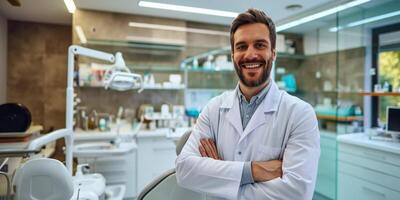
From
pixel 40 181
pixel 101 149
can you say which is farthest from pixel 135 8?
pixel 40 181

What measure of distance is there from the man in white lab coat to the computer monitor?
1.54 metres

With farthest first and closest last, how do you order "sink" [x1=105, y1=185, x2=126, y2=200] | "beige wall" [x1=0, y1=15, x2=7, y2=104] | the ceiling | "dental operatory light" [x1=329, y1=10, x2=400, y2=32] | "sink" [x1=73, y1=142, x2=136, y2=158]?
"beige wall" [x1=0, y1=15, x2=7, y2=104]
the ceiling
"sink" [x1=73, y1=142, x2=136, y2=158]
"sink" [x1=105, y1=185, x2=126, y2=200]
"dental operatory light" [x1=329, y1=10, x2=400, y2=32]

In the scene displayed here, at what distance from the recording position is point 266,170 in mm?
1039

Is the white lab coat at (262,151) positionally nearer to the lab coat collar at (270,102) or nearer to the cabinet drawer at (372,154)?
the lab coat collar at (270,102)

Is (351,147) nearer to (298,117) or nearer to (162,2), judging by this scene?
(298,117)

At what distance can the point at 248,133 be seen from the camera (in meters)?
1.14

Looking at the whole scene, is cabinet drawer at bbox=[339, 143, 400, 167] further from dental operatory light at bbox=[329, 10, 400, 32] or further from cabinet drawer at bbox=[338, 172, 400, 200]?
dental operatory light at bbox=[329, 10, 400, 32]

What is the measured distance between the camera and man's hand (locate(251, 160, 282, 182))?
1028mm

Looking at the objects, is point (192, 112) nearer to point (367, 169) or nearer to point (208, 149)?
point (367, 169)

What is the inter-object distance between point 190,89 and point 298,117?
2.85 m

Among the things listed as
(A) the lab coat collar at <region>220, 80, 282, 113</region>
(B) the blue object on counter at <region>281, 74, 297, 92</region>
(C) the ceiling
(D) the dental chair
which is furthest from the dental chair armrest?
(B) the blue object on counter at <region>281, 74, 297, 92</region>

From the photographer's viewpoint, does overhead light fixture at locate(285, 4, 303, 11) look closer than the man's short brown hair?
No

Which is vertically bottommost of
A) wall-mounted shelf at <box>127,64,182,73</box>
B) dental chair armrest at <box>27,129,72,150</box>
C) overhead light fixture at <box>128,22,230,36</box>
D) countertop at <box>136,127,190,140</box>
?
countertop at <box>136,127,190,140</box>

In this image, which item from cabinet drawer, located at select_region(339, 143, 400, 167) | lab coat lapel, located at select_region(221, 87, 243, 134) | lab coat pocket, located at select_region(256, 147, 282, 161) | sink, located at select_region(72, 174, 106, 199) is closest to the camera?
lab coat pocket, located at select_region(256, 147, 282, 161)
